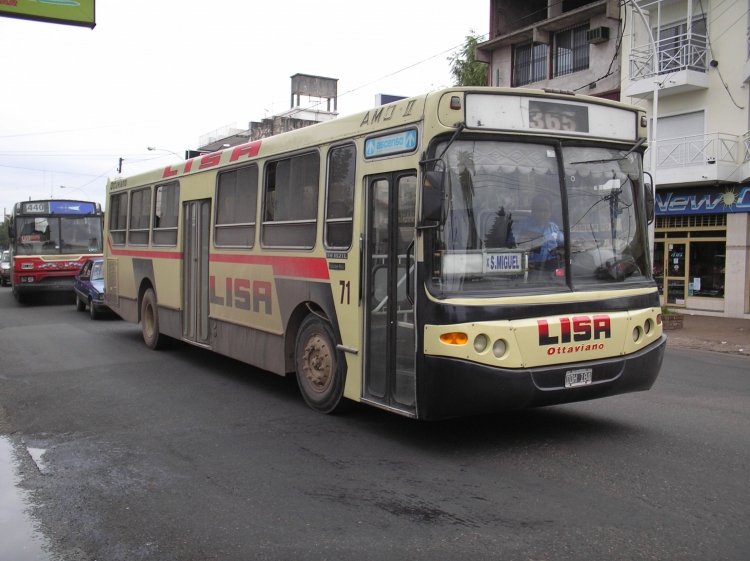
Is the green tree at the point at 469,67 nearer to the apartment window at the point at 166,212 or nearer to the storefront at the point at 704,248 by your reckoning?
the storefront at the point at 704,248

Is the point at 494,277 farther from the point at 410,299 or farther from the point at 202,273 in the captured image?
the point at 202,273

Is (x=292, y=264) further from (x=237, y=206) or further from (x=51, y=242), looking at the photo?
(x=51, y=242)

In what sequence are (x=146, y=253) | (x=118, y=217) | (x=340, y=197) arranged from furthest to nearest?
(x=118, y=217)
(x=146, y=253)
(x=340, y=197)

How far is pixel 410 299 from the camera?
5988 millimetres

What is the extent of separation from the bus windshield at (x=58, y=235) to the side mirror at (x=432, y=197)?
66.8ft

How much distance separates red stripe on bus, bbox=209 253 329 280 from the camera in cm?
734

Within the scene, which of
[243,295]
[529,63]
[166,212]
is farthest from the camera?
[529,63]

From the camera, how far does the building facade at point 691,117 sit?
2114 centimetres

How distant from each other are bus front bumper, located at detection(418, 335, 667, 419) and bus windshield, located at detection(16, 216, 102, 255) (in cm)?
2025

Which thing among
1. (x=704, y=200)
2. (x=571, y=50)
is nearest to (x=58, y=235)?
(x=571, y=50)

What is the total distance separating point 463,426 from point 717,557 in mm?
3125

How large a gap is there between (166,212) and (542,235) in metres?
7.29

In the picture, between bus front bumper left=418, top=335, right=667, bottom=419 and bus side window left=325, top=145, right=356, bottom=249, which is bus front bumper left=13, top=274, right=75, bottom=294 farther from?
bus front bumper left=418, top=335, right=667, bottom=419

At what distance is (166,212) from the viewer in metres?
11.6
